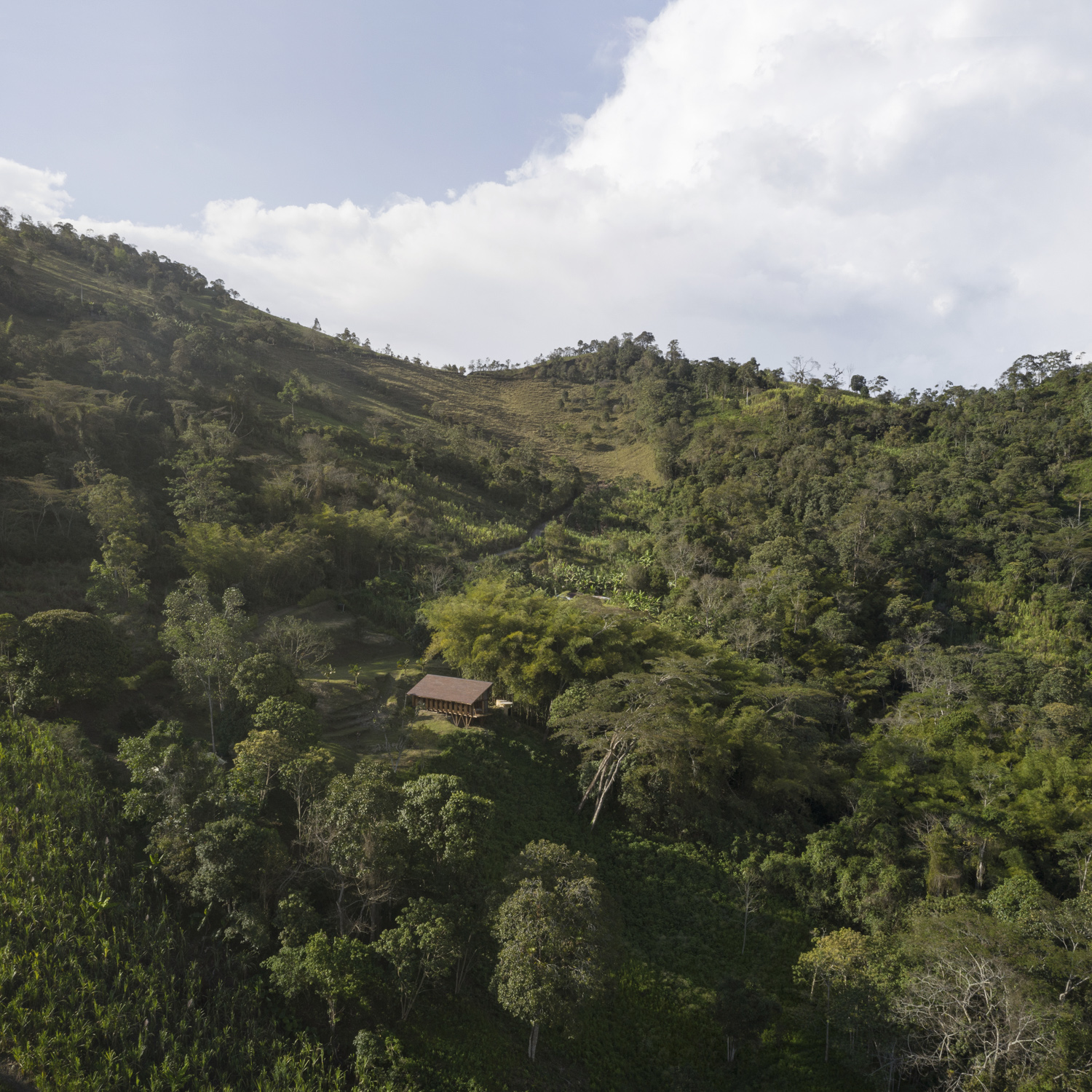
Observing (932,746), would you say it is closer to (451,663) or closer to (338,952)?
(451,663)

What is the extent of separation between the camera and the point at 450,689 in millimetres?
21891

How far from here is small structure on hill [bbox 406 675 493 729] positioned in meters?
21.5

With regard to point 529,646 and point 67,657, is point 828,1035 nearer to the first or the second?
point 529,646

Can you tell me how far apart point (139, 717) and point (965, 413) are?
6438 cm

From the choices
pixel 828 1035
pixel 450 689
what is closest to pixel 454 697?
pixel 450 689

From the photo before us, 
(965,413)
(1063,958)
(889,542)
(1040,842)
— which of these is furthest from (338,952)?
(965,413)

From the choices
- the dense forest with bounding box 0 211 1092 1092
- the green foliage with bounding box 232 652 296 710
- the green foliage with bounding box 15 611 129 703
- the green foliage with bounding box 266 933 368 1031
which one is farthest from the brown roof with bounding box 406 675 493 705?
the green foliage with bounding box 266 933 368 1031

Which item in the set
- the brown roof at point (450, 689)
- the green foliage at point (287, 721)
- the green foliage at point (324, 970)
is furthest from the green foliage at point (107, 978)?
the brown roof at point (450, 689)

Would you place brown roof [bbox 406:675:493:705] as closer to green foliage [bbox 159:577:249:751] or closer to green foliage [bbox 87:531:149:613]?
green foliage [bbox 159:577:249:751]

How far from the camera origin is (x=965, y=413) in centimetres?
5450

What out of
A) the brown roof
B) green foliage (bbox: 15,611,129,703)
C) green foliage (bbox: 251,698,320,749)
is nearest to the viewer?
green foliage (bbox: 251,698,320,749)

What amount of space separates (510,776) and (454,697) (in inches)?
132

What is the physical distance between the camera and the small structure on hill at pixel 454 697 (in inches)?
846

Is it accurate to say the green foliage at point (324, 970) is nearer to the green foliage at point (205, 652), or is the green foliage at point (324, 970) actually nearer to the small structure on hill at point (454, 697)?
the green foliage at point (205, 652)
